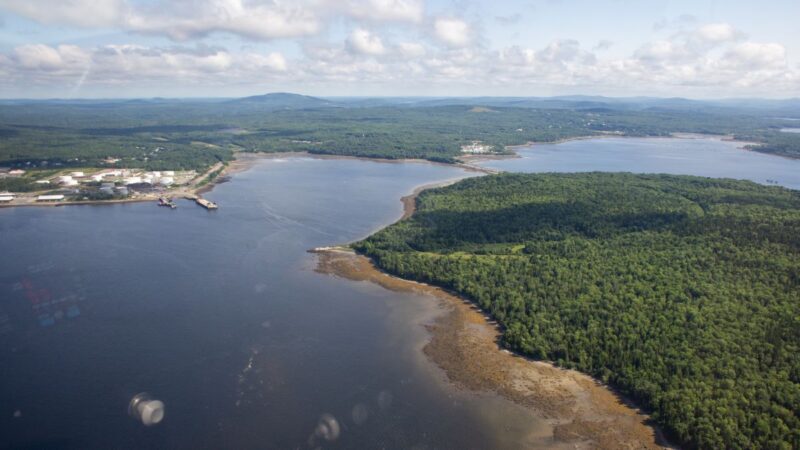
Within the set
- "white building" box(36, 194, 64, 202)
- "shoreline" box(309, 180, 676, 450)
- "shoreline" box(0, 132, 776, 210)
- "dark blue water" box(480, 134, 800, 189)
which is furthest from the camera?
"dark blue water" box(480, 134, 800, 189)

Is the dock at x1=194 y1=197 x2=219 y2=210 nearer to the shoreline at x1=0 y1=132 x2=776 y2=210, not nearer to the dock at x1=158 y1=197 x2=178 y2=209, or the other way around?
the dock at x1=158 y1=197 x2=178 y2=209

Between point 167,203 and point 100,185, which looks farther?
point 100,185

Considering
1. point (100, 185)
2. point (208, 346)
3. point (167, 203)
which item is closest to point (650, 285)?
point (208, 346)

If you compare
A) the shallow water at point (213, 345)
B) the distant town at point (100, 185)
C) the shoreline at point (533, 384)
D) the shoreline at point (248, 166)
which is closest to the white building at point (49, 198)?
the distant town at point (100, 185)

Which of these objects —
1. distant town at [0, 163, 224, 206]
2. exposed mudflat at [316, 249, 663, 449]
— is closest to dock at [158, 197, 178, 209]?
distant town at [0, 163, 224, 206]

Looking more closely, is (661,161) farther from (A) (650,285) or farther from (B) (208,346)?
(B) (208,346)

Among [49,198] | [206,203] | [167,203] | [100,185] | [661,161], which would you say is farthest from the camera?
[661,161]
